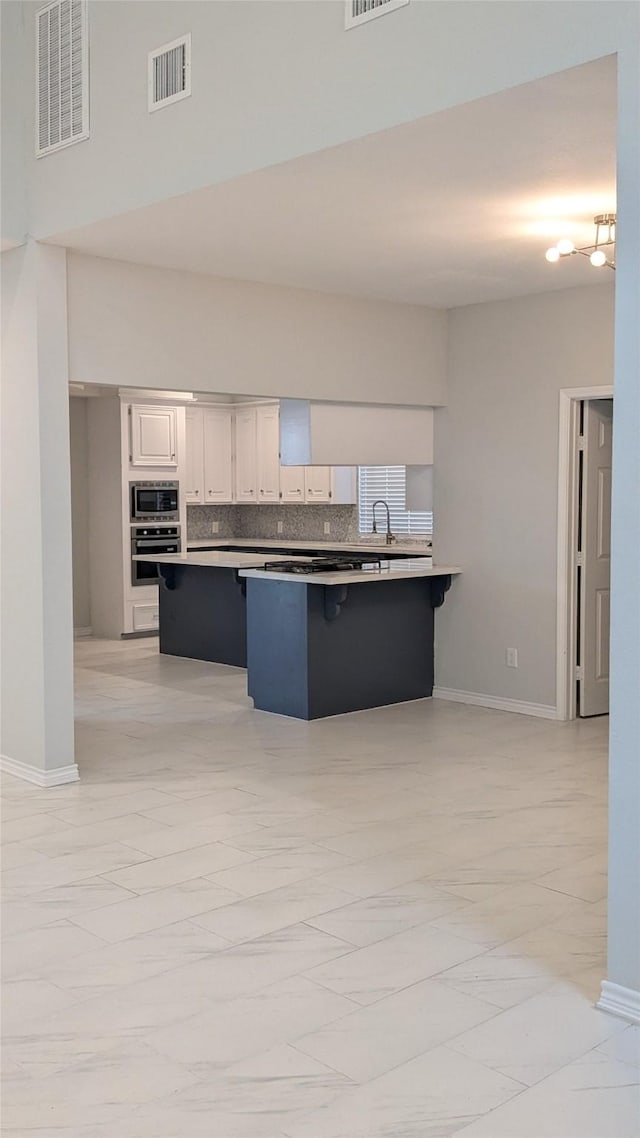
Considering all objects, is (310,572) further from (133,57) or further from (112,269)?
(133,57)

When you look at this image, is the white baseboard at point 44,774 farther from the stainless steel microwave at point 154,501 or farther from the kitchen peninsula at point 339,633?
the stainless steel microwave at point 154,501

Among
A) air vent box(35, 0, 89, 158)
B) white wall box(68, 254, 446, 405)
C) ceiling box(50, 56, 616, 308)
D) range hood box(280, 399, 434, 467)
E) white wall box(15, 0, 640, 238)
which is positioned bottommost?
range hood box(280, 399, 434, 467)

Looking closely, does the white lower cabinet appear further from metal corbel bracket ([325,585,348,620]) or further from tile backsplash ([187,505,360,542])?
metal corbel bracket ([325,585,348,620])

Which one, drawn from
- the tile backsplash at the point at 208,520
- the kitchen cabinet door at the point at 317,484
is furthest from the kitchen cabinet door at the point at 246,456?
the kitchen cabinet door at the point at 317,484

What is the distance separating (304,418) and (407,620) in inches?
62.6

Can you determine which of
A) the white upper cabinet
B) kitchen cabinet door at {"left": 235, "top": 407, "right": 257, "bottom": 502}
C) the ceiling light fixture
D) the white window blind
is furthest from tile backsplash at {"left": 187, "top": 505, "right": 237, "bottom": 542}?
the ceiling light fixture

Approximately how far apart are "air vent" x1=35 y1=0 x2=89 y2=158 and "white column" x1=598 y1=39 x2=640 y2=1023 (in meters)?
2.87

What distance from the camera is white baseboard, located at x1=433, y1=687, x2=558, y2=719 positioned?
275 inches

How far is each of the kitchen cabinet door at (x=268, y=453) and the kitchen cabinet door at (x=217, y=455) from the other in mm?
414

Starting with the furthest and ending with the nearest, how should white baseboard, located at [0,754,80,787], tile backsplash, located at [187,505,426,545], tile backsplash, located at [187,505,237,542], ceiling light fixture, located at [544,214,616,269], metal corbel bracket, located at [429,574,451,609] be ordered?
tile backsplash, located at [187,505,237,542]
tile backsplash, located at [187,505,426,545]
metal corbel bracket, located at [429,574,451,609]
white baseboard, located at [0,754,80,787]
ceiling light fixture, located at [544,214,616,269]

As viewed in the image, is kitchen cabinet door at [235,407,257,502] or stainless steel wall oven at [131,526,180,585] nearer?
stainless steel wall oven at [131,526,180,585]

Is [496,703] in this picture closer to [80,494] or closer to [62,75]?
[62,75]

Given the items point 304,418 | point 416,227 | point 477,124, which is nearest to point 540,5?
point 477,124

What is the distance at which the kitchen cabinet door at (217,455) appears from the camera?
449 inches
